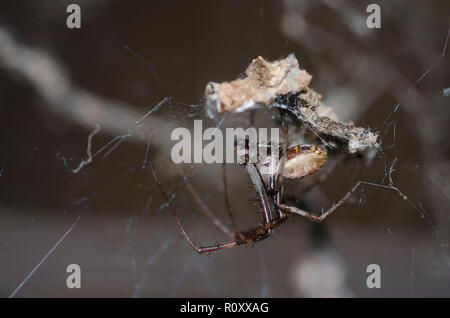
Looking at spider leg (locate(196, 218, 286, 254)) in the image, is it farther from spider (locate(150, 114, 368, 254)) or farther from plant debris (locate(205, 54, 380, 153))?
plant debris (locate(205, 54, 380, 153))

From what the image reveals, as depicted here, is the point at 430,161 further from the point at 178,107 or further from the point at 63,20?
the point at 63,20

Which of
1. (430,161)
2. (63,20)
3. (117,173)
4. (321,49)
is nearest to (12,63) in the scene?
(63,20)

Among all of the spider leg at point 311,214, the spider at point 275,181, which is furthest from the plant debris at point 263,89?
the spider leg at point 311,214

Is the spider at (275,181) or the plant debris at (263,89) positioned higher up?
the plant debris at (263,89)

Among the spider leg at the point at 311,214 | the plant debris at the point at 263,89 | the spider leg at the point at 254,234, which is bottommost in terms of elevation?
the spider leg at the point at 254,234

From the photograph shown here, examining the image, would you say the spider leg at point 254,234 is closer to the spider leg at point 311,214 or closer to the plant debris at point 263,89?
the spider leg at point 311,214

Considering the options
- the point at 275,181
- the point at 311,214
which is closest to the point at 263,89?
the point at 275,181

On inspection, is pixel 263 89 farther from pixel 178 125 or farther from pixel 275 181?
pixel 178 125
